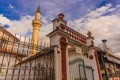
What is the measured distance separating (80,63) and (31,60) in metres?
4.14

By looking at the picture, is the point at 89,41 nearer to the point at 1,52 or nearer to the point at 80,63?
the point at 80,63

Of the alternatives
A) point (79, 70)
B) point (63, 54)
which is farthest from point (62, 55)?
point (79, 70)

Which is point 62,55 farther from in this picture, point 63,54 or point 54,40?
point 54,40

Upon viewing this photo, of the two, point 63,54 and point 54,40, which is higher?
point 54,40

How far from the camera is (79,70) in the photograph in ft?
22.5

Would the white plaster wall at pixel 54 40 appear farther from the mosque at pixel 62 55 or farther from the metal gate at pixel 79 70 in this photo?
the metal gate at pixel 79 70

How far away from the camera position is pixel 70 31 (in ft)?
24.2

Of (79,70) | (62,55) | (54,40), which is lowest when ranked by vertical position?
(79,70)

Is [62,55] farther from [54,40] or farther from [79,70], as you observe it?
[79,70]

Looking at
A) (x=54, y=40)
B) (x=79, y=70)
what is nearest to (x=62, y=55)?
(x=54, y=40)

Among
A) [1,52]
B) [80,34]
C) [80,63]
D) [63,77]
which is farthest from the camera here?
[1,52]

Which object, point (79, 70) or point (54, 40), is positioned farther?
point (79, 70)

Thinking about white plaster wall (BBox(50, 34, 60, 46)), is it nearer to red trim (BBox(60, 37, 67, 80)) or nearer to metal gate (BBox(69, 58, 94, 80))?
red trim (BBox(60, 37, 67, 80))

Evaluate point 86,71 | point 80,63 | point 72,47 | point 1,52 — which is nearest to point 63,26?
point 72,47
